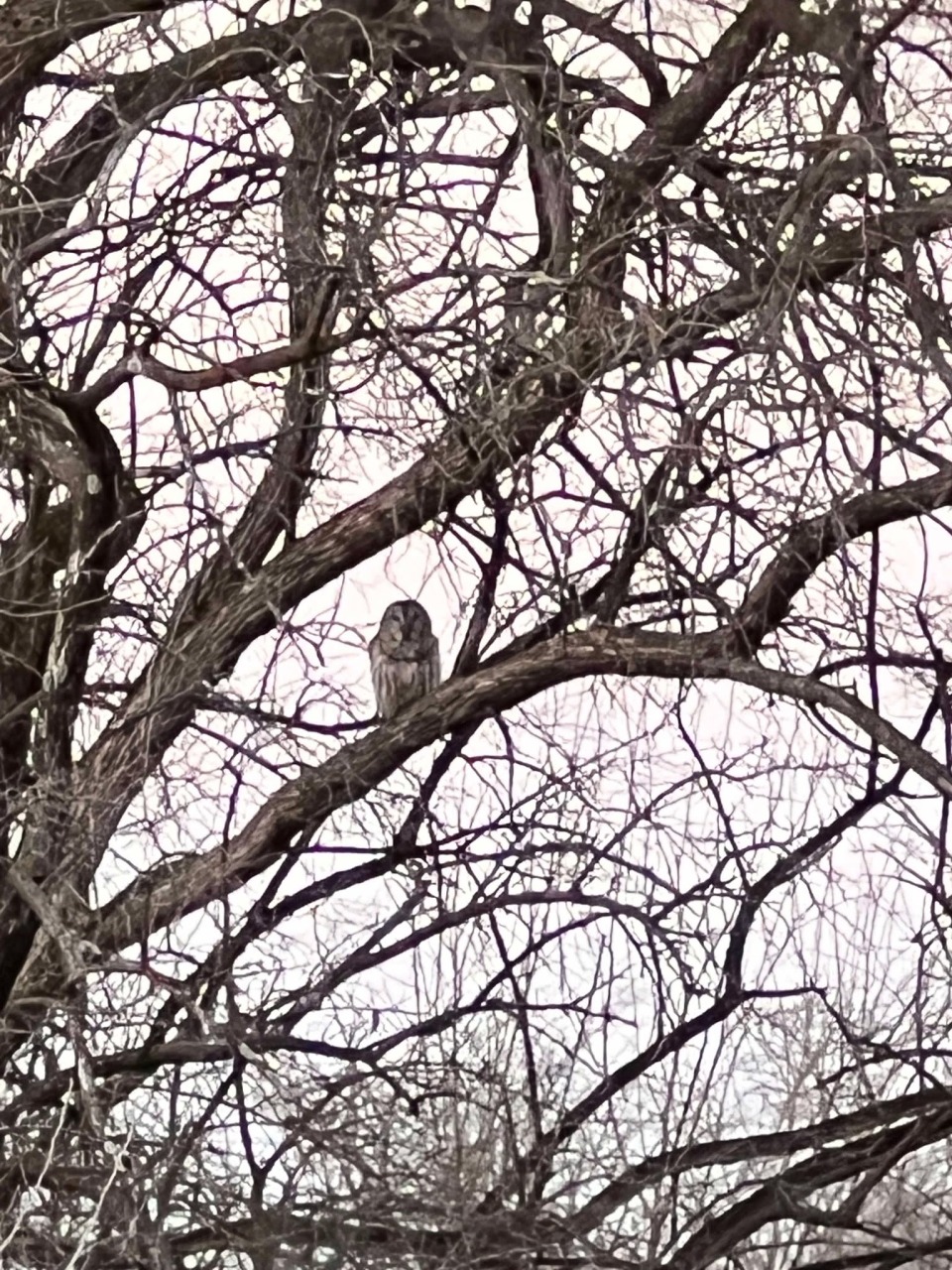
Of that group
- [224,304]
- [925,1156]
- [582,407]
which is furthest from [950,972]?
[224,304]

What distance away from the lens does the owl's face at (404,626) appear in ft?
15.3

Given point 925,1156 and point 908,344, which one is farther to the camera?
point 925,1156

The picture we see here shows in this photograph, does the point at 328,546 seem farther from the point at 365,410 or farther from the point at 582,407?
the point at 582,407

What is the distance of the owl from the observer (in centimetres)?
466

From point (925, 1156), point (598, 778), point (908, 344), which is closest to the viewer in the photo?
point (908, 344)

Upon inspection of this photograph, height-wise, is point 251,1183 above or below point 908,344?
below

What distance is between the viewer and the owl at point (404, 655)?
4.66 m

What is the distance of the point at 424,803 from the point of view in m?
4.26

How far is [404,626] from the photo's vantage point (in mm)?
4668

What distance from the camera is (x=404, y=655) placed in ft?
15.3

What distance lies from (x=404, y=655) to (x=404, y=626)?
0.23ft

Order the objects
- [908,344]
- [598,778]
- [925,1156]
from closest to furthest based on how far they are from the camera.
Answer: [908,344]
[598,778]
[925,1156]

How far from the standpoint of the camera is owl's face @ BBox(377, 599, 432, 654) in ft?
15.3

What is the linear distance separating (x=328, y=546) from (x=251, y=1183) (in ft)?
4.76
